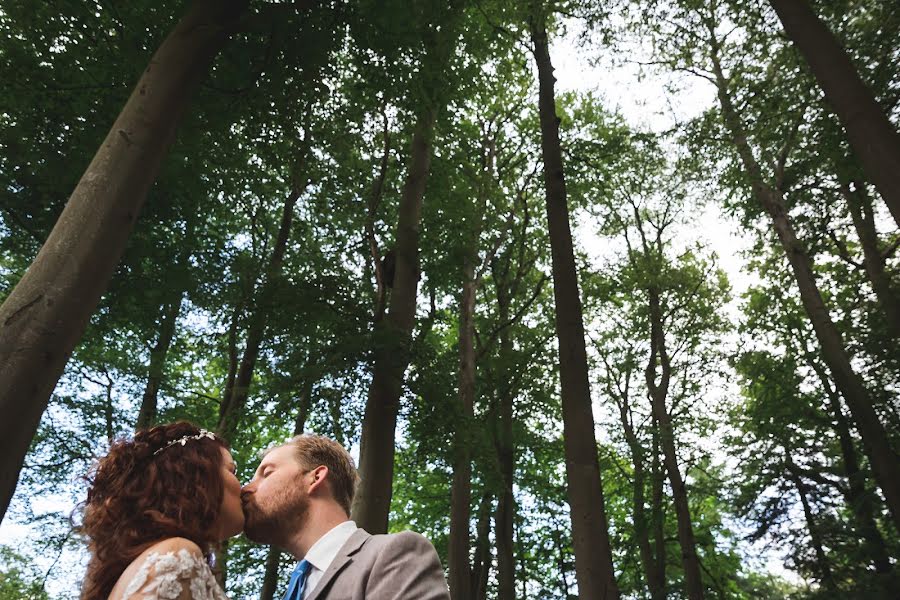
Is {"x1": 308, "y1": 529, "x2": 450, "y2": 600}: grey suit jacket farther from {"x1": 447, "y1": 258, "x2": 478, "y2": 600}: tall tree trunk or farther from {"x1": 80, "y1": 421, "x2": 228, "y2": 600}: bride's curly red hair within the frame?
{"x1": 447, "y1": 258, "x2": 478, "y2": 600}: tall tree trunk

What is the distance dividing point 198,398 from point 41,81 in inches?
364

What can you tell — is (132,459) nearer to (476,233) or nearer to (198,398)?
(476,233)

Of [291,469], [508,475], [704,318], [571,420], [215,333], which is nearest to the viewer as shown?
[291,469]

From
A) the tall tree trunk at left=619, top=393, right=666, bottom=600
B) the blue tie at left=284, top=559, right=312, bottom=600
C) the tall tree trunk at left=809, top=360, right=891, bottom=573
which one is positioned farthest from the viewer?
the tall tree trunk at left=619, top=393, right=666, bottom=600

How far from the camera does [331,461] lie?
2.52 meters

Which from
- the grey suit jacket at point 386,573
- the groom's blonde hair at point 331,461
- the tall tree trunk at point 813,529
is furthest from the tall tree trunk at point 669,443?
the grey suit jacket at point 386,573

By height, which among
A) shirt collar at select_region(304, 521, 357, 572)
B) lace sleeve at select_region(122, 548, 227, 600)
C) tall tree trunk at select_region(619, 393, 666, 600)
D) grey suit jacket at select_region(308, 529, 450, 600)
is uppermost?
tall tree trunk at select_region(619, 393, 666, 600)

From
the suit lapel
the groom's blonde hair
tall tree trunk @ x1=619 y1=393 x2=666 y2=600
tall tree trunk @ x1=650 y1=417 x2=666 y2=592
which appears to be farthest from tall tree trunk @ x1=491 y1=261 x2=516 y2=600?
the suit lapel

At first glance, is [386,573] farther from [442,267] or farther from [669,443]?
[669,443]

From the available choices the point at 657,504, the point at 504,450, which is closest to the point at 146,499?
the point at 504,450

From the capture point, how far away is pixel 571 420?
649 cm

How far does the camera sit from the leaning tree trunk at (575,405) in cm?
570

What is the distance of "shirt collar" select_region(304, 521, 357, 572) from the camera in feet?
7.01

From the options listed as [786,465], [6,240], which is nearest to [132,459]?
[6,240]
